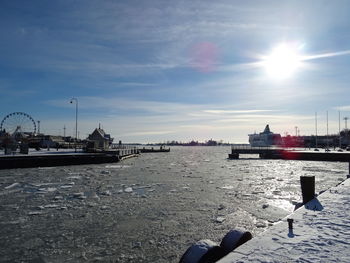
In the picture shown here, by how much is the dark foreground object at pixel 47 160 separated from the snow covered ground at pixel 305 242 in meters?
39.4

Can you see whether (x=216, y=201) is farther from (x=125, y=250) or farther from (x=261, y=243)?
(x=261, y=243)

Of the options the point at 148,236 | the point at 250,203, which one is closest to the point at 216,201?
the point at 250,203

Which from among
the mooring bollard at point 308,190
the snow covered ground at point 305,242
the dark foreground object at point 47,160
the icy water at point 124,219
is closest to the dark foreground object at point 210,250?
the snow covered ground at point 305,242

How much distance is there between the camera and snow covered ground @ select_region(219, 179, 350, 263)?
5.54m

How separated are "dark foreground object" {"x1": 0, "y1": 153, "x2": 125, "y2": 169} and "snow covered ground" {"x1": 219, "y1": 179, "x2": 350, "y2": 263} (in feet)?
129

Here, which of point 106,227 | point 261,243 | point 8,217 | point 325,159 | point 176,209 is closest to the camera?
point 261,243

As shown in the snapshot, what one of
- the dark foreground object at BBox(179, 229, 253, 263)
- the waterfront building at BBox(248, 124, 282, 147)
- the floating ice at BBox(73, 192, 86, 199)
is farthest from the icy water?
the waterfront building at BBox(248, 124, 282, 147)

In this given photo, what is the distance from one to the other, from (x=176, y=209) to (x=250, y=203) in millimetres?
4125

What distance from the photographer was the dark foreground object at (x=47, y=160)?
3934 centimetres

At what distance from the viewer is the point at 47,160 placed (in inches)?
1700

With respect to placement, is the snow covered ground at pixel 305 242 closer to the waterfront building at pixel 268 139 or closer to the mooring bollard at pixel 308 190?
the mooring bollard at pixel 308 190

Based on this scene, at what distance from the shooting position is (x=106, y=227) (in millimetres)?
11031

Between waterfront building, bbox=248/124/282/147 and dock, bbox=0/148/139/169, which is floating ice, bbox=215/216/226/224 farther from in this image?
waterfront building, bbox=248/124/282/147

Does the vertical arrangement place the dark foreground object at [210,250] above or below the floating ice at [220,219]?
above
